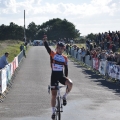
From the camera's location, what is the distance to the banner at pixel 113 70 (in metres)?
21.5

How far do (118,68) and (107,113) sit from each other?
889 cm

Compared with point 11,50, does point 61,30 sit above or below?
above

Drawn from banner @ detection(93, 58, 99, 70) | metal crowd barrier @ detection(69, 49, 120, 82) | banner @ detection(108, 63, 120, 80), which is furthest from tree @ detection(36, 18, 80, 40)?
banner @ detection(108, 63, 120, 80)

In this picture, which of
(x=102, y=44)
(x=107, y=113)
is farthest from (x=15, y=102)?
(x=102, y=44)

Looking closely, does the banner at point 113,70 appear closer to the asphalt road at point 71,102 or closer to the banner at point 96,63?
the asphalt road at point 71,102

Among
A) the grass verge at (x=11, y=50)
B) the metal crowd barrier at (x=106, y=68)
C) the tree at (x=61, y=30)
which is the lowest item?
the grass verge at (x=11, y=50)

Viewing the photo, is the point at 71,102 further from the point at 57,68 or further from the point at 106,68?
the point at 106,68

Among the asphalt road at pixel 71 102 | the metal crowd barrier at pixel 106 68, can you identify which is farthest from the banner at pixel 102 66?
the asphalt road at pixel 71 102

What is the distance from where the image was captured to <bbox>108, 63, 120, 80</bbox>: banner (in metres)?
21.5

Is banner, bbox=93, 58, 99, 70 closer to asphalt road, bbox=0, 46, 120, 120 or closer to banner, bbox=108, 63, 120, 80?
banner, bbox=108, 63, 120, 80

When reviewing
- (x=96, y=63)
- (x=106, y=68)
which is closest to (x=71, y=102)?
(x=106, y=68)

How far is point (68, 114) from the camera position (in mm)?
12336

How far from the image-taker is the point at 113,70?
2262cm

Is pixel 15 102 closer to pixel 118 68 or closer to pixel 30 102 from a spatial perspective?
pixel 30 102
